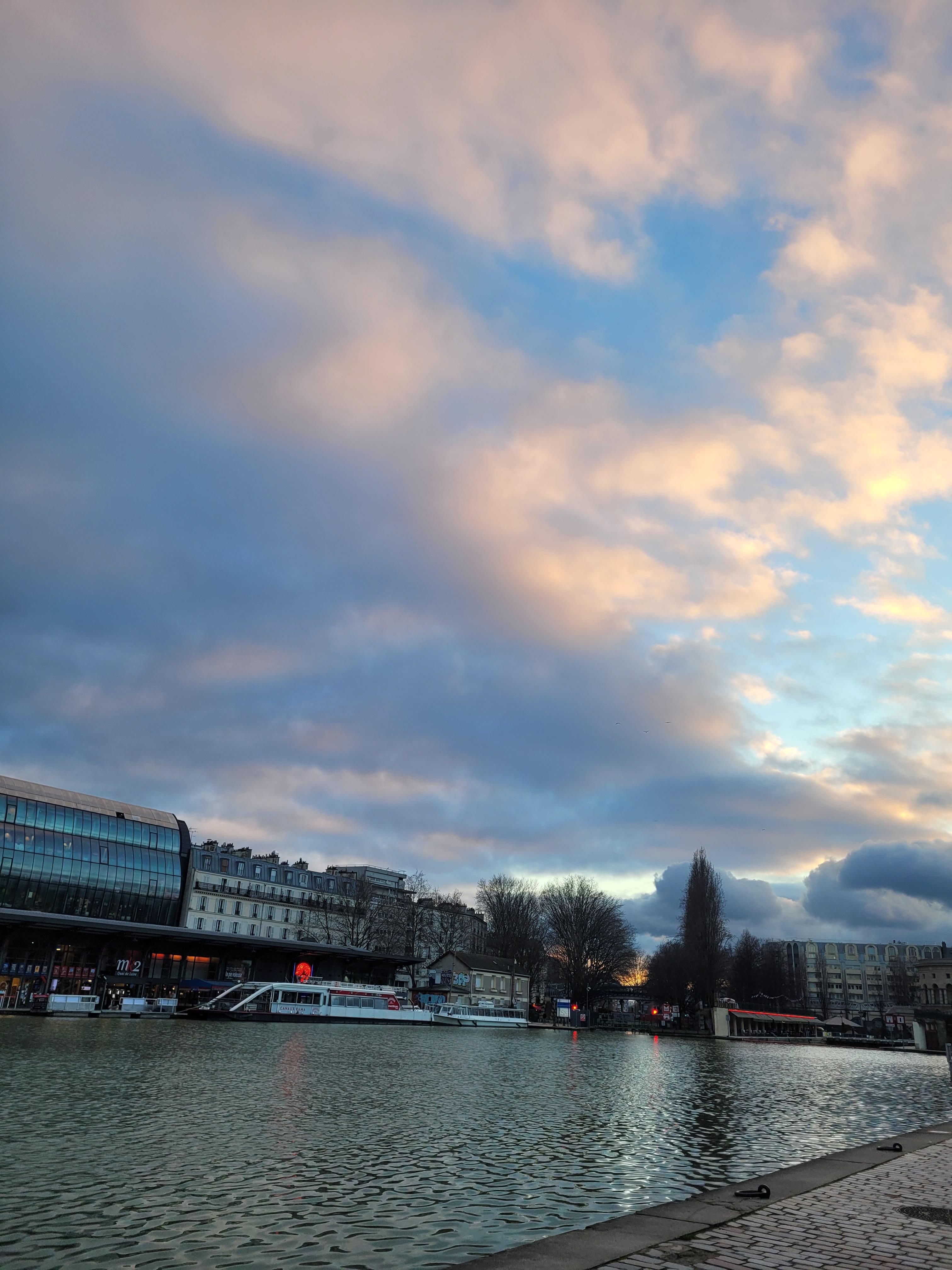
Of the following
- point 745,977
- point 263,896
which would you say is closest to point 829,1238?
point 263,896

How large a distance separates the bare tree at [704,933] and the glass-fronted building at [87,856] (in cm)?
7029

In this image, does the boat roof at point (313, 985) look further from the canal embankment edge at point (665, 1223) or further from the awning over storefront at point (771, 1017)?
the canal embankment edge at point (665, 1223)

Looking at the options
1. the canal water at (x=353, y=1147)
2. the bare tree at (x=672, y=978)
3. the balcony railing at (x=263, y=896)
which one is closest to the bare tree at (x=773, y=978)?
the bare tree at (x=672, y=978)

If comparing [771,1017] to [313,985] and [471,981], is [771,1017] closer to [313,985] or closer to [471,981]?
[471,981]

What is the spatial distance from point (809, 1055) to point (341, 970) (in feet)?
173

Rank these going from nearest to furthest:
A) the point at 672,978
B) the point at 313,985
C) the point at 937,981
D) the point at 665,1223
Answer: the point at 665,1223, the point at 313,985, the point at 672,978, the point at 937,981

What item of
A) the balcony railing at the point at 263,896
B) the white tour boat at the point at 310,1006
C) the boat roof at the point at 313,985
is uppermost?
the balcony railing at the point at 263,896

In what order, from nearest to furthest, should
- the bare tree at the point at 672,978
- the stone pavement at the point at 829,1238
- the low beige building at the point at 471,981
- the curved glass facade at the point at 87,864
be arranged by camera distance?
the stone pavement at the point at 829,1238 < the curved glass facade at the point at 87,864 < the low beige building at the point at 471,981 < the bare tree at the point at 672,978

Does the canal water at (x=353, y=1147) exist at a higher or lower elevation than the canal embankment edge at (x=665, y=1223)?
lower

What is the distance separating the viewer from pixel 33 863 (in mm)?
82562

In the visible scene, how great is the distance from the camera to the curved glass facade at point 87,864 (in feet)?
268

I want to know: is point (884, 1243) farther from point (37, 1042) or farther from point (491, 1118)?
point (37, 1042)

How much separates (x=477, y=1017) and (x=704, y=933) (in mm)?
48455

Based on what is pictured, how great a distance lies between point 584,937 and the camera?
119812 millimetres
